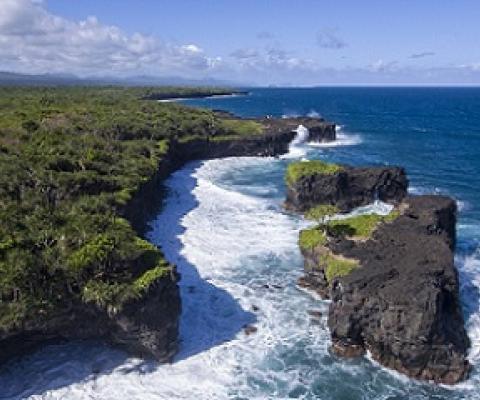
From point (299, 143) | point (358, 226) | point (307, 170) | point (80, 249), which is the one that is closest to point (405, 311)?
point (358, 226)

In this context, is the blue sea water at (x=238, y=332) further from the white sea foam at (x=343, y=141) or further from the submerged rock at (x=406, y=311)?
the white sea foam at (x=343, y=141)

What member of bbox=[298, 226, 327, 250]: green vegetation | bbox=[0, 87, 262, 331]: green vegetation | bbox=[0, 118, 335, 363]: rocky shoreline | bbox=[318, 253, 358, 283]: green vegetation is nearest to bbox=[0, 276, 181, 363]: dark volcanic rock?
bbox=[0, 118, 335, 363]: rocky shoreline

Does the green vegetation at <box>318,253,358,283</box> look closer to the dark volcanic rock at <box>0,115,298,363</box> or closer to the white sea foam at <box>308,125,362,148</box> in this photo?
the dark volcanic rock at <box>0,115,298,363</box>

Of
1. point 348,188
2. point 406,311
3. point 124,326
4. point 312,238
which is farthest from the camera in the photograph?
point 348,188

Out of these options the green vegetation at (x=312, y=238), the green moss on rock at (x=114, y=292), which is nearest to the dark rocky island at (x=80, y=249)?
the green moss on rock at (x=114, y=292)

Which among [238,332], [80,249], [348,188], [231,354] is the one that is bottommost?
[231,354]

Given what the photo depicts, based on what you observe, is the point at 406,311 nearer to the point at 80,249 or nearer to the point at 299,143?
the point at 80,249
